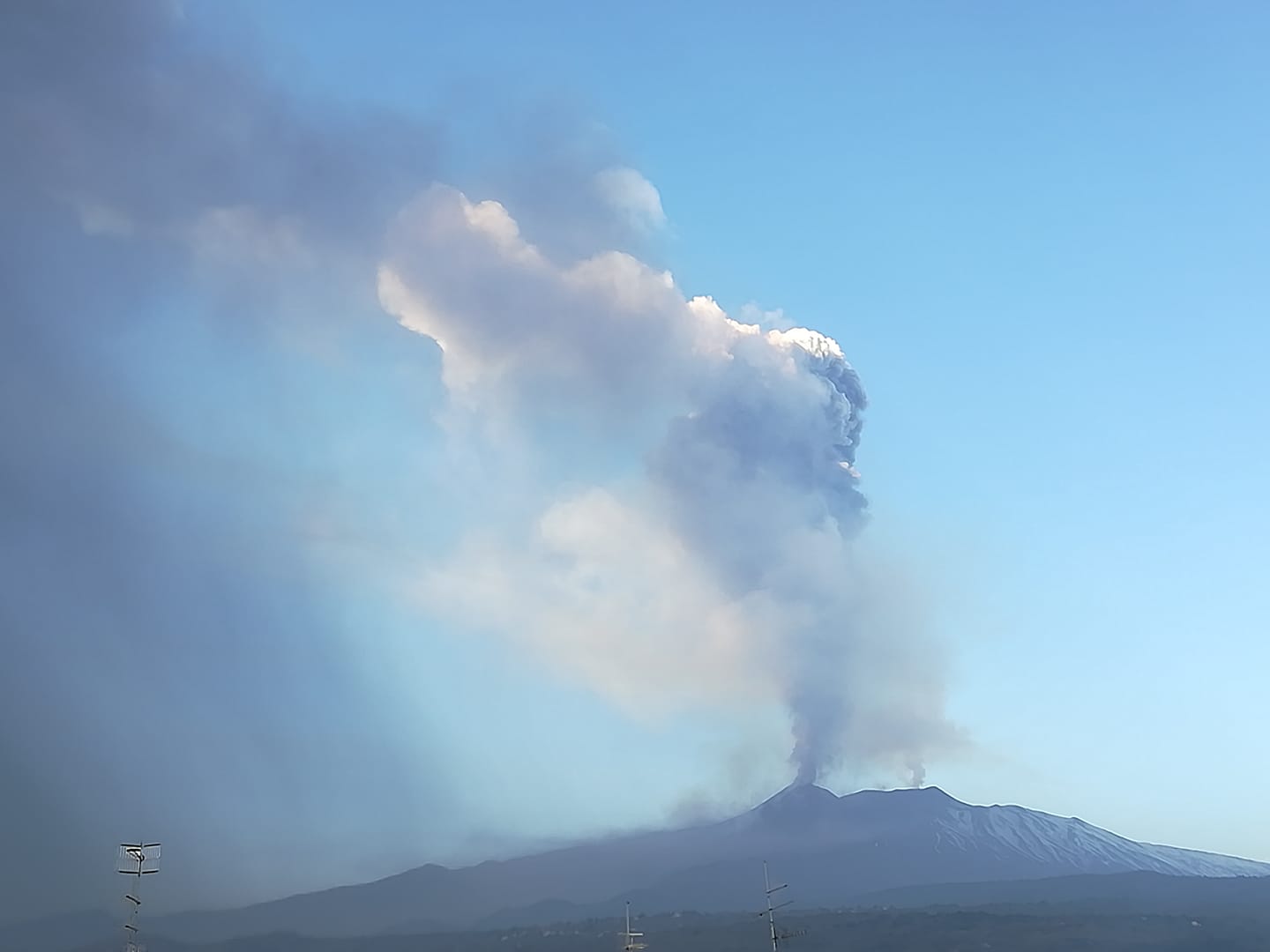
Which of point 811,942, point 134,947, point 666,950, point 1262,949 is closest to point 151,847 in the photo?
point 134,947

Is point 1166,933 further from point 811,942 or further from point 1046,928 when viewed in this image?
point 811,942

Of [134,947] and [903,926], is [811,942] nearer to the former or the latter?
[903,926]

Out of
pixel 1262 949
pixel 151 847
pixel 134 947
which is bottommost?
pixel 1262 949

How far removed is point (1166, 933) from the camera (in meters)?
182

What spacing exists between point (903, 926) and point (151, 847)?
167098 mm

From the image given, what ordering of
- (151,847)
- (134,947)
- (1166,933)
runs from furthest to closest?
(1166,933) → (134,947) → (151,847)

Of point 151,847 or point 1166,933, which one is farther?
point 1166,933

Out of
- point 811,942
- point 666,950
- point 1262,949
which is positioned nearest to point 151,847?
point 666,950

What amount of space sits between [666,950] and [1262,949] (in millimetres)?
91402

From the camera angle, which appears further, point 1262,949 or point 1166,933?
point 1166,933

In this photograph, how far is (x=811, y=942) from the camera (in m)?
192

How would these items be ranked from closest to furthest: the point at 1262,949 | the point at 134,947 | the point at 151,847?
the point at 151,847 → the point at 134,947 → the point at 1262,949

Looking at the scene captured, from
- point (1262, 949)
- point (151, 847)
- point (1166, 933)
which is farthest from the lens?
point (1166, 933)

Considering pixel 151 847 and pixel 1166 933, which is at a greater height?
pixel 151 847
